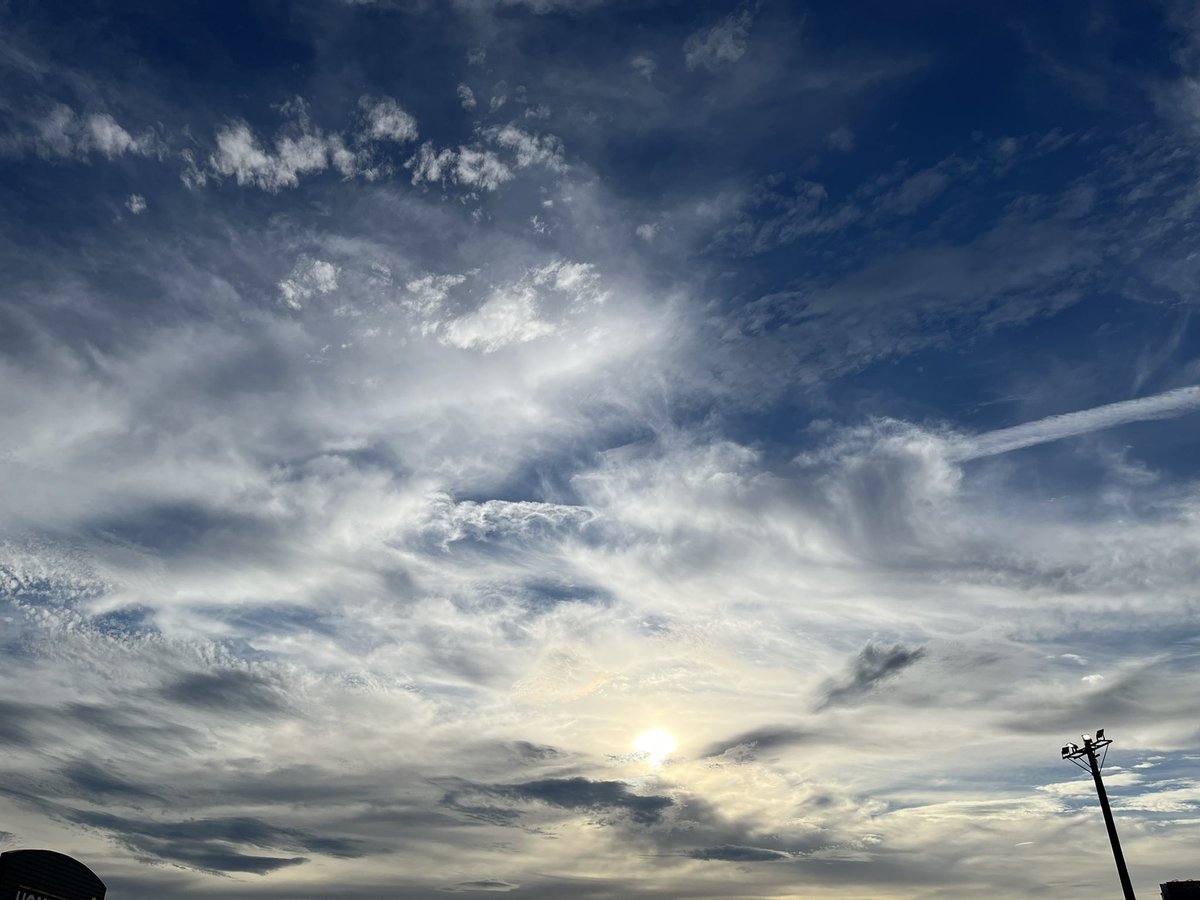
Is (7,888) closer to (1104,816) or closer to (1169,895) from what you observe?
(1104,816)

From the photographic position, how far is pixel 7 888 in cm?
5156

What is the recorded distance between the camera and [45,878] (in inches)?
2152

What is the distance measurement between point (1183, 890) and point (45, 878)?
309 feet

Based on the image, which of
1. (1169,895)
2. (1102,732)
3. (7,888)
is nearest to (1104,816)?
(1102,732)

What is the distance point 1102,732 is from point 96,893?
69.9 meters

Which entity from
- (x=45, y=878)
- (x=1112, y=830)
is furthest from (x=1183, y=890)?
(x=45, y=878)

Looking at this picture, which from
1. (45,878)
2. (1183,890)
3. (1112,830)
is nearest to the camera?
(1112,830)

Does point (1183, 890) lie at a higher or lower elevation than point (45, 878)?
higher

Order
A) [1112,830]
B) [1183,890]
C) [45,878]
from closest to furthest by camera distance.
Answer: [1112,830] < [45,878] < [1183,890]

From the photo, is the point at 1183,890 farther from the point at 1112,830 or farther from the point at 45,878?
the point at 45,878

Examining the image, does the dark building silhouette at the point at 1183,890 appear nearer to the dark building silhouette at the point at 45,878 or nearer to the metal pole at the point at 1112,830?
the metal pole at the point at 1112,830

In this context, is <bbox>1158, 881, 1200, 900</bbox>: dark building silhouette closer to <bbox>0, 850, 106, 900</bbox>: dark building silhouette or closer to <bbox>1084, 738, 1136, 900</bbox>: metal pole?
<bbox>1084, 738, 1136, 900</bbox>: metal pole

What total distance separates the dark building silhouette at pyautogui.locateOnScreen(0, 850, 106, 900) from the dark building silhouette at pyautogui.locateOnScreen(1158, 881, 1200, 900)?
91695 millimetres

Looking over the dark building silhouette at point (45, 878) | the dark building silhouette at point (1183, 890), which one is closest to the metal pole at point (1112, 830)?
the dark building silhouette at point (1183, 890)
